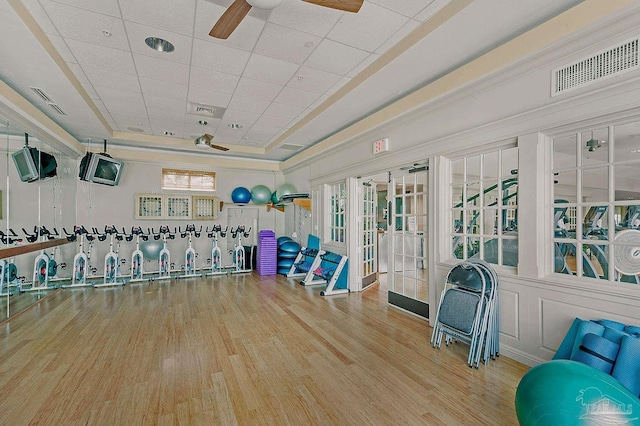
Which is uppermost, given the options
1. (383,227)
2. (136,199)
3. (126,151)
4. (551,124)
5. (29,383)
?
(126,151)

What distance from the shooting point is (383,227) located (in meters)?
9.16

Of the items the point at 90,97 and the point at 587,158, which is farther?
the point at 90,97

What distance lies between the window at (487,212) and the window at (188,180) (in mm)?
6713

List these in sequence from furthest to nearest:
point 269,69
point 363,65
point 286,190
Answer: point 286,190 < point 269,69 < point 363,65

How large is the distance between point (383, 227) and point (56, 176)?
7.94 meters

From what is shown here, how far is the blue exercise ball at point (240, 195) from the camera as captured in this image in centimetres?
848

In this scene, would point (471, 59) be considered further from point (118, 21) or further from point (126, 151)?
point (126, 151)

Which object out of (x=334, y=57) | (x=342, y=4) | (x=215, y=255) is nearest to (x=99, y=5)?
(x=342, y=4)

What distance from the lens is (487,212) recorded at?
12.1 feet

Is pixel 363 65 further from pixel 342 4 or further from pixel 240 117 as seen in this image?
pixel 240 117

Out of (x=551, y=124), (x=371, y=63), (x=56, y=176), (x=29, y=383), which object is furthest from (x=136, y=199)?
(x=551, y=124)

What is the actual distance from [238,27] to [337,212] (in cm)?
439

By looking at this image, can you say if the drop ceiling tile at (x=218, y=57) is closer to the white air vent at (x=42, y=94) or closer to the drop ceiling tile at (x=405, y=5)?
the drop ceiling tile at (x=405, y=5)

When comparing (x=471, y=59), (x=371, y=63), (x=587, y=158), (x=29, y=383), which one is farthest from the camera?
(x=371, y=63)
